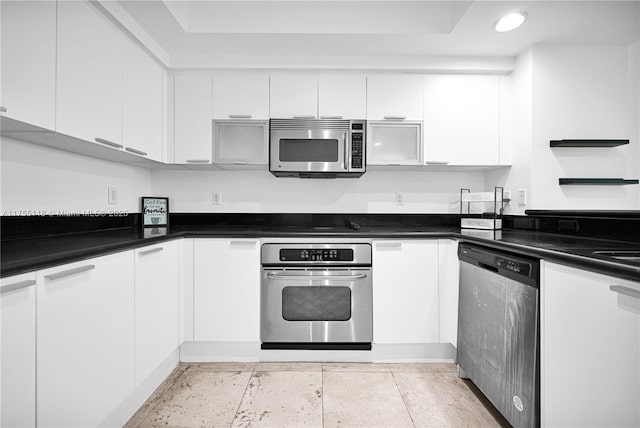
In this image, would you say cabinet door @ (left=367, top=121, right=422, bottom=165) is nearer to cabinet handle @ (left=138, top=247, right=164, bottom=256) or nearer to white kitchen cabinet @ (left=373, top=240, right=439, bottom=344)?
white kitchen cabinet @ (left=373, top=240, right=439, bottom=344)

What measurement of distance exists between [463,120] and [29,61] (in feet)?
8.43

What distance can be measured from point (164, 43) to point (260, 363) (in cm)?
234

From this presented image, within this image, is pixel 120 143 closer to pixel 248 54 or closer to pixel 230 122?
pixel 230 122

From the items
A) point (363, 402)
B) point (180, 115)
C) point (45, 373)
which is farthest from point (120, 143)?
point (363, 402)

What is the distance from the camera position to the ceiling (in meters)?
1.91

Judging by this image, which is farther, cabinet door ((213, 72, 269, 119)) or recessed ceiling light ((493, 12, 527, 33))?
cabinet door ((213, 72, 269, 119))

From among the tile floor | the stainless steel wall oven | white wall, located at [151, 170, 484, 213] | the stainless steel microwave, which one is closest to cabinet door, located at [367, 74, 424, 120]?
the stainless steel microwave

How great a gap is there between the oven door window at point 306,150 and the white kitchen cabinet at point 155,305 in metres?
1.01

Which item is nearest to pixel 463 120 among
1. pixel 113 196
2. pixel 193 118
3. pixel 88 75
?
pixel 193 118

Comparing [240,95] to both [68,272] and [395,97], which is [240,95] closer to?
[395,97]

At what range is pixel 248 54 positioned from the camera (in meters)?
2.31

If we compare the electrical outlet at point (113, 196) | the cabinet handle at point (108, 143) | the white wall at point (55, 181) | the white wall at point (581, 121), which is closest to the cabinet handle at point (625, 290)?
the white wall at point (581, 121)

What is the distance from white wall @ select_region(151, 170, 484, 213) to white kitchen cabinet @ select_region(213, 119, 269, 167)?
1.05 feet

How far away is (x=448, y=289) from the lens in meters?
2.05
